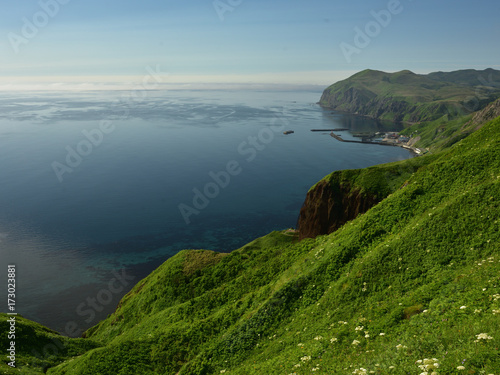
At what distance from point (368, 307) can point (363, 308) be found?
1.75ft

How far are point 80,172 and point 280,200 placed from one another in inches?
5027

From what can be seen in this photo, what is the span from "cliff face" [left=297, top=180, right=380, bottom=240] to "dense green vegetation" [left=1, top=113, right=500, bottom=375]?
680 inches

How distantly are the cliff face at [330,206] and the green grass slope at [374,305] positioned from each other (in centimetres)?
1723

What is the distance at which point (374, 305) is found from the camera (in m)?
24.4

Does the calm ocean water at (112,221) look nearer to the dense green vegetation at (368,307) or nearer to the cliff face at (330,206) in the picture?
the dense green vegetation at (368,307)

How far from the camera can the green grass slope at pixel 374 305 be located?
662 inches

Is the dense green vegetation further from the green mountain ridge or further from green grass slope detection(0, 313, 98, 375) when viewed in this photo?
green grass slope detection(0, 313, 98, 375)

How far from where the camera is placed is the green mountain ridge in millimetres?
17062

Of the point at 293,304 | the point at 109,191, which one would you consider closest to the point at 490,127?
the point at 293,304

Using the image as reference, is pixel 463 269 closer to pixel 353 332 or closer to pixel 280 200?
pixel 353 332

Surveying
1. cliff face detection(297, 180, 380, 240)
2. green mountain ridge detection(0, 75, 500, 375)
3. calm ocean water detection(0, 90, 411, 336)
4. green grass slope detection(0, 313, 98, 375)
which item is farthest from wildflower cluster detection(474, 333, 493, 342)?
calm ocean water detection(0, 90, 411, 336)

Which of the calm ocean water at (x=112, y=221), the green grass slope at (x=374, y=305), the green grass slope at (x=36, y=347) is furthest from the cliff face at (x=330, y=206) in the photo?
the calm ocean water at (x=112, y=221)

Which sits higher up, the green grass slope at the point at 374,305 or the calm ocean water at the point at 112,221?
the green grass slope at the point at 374,305

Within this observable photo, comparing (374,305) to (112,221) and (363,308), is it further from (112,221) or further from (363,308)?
(112,221)
